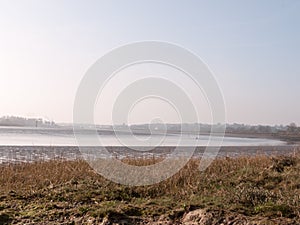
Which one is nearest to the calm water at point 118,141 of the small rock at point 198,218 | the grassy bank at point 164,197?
the grassy bank at point 164,197

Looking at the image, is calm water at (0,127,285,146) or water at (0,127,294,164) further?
calm water at (0,127,285,146)

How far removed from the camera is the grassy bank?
6.27 meters

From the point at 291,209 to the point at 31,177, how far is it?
279 inches

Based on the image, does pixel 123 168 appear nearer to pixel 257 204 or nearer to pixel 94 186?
pixel 94 186

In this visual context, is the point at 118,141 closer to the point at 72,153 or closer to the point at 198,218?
the point at 72,153

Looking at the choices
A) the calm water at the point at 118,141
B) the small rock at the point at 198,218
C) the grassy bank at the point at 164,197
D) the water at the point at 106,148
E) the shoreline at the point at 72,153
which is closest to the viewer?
the small rock at the point at 198,218

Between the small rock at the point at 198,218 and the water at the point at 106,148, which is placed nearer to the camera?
the small rock at the point at 198,218

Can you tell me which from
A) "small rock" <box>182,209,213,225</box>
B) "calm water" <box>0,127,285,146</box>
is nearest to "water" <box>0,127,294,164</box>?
"calm water" <box>0,127,285,146</box>

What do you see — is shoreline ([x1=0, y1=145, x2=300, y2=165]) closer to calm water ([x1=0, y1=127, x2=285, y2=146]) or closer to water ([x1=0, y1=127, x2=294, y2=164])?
Answer: water ([x1=0, y1=127, x2=294, y2=164])

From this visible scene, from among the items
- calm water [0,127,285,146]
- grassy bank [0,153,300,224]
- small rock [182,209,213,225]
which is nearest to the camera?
small rock [182,209,213,225]

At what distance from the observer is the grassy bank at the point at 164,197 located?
6.27m

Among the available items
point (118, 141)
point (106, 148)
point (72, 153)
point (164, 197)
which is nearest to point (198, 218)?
point (164, 197)

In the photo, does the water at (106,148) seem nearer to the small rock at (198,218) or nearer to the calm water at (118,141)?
the calm water at (118,141)

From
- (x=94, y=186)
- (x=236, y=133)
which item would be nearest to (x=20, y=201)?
(x=94, y=186)
